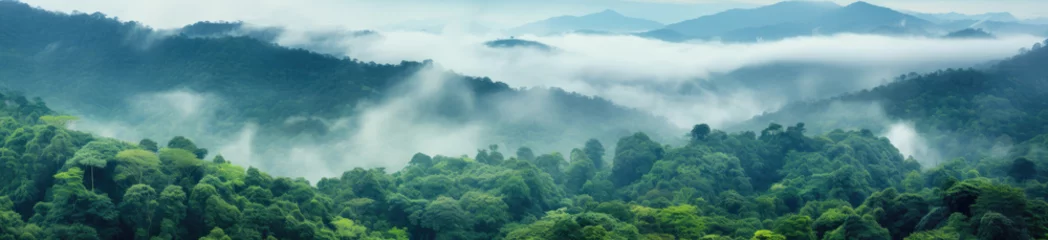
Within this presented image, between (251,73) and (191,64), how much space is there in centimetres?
492

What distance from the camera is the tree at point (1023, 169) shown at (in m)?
33.6

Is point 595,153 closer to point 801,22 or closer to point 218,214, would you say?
point 218,214

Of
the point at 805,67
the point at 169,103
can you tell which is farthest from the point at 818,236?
the point at 805,67

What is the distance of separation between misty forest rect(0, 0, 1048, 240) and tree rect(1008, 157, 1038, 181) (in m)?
0.08

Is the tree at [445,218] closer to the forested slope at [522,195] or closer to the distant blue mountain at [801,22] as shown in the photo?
the forested slope at [522,195]

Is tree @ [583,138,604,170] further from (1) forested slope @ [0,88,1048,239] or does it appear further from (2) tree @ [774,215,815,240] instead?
(2) tree @ [774,215,815,240]

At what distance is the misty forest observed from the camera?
23109mm

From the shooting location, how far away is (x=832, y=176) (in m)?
34.7

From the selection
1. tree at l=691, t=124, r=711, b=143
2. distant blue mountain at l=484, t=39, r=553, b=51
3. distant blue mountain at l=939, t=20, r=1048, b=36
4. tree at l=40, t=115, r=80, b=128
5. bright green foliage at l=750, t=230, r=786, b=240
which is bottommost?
bright green foliage at l=750, t=230, r=786, b=240

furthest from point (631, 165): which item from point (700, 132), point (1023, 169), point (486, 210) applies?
point (1023, 169)

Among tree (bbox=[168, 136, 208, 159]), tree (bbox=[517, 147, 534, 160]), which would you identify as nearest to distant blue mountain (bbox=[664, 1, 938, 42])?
tree (bbox=[517, 147, 534, 160])

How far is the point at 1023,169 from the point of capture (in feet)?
111

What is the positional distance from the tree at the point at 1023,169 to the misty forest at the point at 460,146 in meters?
0.08

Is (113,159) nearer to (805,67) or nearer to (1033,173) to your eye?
(1033,173)
